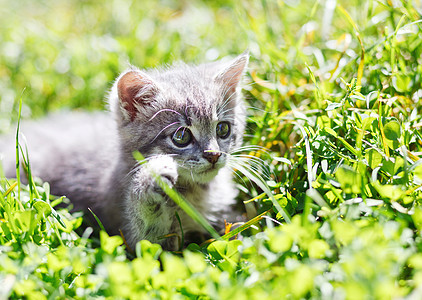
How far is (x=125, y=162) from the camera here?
1779 millimetres

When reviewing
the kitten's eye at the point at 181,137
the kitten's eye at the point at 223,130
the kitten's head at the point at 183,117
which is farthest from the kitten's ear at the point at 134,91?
the kitten's eye at the point at 223,130

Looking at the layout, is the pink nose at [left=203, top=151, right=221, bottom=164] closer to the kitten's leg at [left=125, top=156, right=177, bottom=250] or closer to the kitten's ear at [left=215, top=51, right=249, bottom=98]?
the kitten's leg at [left=125, top=156, right=177, bottom=250]

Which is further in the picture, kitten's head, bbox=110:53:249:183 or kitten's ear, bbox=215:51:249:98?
kitten's ear, bbox=215:51:249:98

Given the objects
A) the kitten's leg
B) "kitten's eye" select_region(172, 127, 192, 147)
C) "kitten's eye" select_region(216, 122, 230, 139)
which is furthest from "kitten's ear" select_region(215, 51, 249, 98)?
the kitten's leg

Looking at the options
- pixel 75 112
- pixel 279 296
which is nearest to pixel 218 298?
pixel 279 296

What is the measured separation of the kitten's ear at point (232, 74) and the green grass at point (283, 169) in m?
0.18

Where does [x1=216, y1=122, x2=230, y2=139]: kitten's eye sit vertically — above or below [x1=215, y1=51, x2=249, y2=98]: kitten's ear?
below

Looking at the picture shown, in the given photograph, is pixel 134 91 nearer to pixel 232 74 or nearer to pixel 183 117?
pixel 183 117

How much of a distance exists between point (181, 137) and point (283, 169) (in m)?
0.48

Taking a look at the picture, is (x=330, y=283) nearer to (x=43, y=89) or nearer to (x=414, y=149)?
(x=414, y=149)

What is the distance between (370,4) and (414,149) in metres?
0.88

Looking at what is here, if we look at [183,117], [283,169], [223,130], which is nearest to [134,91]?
[183,117]

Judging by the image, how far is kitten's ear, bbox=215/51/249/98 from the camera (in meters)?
1.81

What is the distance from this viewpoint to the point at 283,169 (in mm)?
1634
